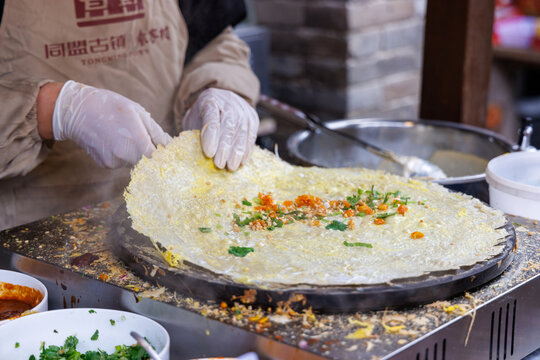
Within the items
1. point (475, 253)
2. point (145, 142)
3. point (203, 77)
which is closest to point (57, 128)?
point (145, 142)

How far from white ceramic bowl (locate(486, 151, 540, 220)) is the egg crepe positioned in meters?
0.12

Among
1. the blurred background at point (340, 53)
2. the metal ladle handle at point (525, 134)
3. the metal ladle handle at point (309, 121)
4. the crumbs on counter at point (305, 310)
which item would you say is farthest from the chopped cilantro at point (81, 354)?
the blurred background at point (340, 53)

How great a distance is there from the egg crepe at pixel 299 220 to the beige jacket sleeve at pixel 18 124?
38 cm

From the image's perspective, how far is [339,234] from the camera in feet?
5.25

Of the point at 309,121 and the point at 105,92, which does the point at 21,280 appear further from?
the point at 309,121

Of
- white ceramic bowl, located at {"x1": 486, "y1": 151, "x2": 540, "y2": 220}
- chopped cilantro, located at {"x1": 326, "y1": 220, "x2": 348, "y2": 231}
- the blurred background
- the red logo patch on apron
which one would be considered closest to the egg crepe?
chopped cilantro, located at {"x1": 326, "y1": 220, "x2": 348, "y2": 231}

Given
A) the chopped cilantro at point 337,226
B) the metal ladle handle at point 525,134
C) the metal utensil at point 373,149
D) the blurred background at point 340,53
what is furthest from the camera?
the blurred background at point 340,53

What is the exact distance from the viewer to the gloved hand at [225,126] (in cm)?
195

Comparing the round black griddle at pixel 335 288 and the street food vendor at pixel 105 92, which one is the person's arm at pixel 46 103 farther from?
the round black griddle at pixel 335 288

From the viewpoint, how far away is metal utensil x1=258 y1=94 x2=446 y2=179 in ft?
8.03

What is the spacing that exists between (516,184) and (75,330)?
48.1 inches

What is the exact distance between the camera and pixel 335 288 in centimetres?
134

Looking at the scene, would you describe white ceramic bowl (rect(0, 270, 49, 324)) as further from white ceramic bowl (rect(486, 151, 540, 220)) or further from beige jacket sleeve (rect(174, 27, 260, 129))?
white ceramic bowl (rect(486, 151, 540, 220))

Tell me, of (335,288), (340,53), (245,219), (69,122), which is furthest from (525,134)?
(340,53)
